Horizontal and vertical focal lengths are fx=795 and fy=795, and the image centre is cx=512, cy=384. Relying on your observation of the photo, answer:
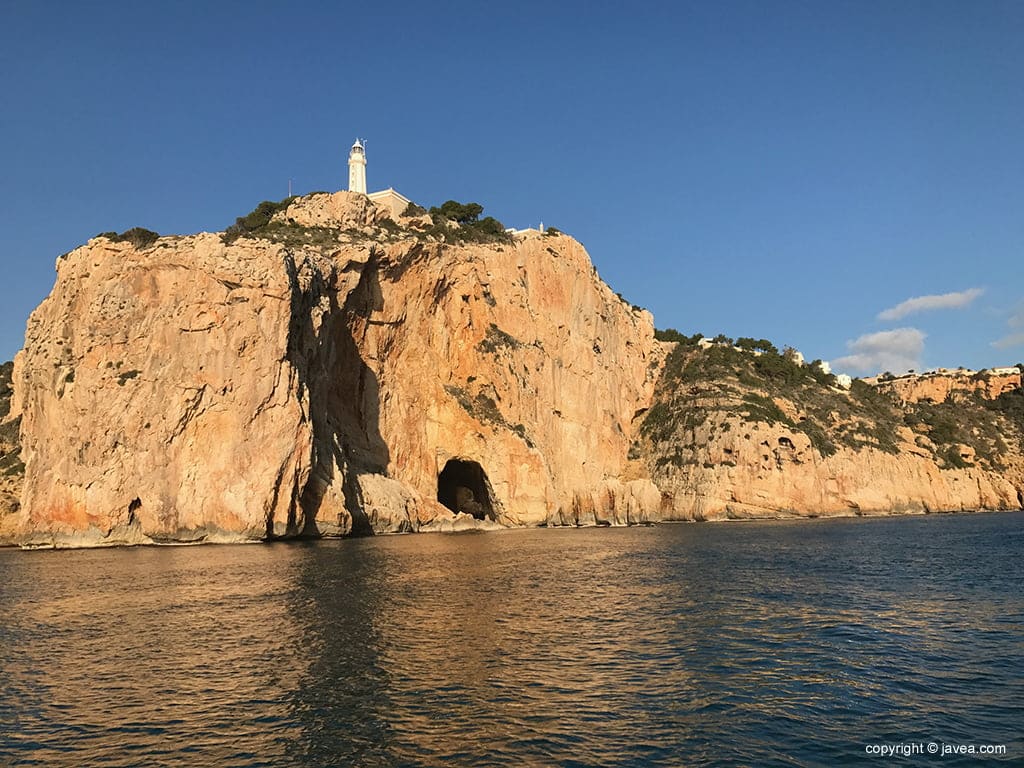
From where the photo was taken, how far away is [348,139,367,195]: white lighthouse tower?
87.9 metres

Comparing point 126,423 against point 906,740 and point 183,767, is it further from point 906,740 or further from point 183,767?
point 906,740

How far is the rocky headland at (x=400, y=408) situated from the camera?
48000 millimetres

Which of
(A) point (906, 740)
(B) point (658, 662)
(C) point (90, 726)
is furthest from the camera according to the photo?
(B) point (658, 662)

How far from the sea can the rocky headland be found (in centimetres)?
1600

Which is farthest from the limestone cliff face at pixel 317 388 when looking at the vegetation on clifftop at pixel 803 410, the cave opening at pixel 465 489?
the vegetation on clifftop at pixel 803 410

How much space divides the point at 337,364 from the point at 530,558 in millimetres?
Answer: 29360

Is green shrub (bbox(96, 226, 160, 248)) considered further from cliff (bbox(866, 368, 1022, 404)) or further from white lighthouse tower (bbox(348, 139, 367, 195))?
cliff (bbox(866, 368, 1022, 404))

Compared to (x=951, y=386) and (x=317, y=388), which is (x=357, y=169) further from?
(x=951, y=386)

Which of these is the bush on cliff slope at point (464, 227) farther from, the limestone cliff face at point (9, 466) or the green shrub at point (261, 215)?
the limestone cliff face at point (9, 466)

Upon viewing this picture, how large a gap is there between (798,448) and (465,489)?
115ft

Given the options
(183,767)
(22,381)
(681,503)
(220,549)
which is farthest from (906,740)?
(681,503)

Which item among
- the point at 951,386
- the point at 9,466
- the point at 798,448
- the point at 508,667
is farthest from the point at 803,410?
the point at 508,667

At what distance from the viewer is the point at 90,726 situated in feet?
43.0

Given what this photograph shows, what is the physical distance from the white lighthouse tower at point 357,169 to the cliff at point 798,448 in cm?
4119
